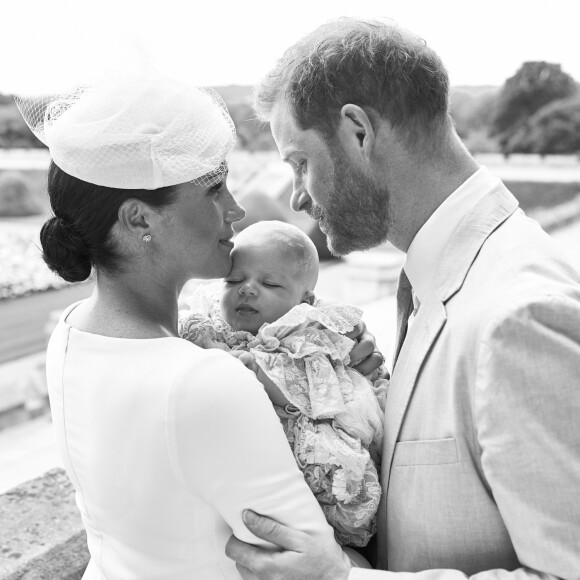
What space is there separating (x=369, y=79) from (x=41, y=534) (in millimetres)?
1394

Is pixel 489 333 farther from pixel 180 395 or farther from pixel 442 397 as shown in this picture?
pixel 180 395

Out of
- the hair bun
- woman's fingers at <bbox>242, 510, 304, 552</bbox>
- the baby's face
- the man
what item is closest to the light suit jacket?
the man

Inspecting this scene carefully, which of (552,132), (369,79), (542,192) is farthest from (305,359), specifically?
(552,132)

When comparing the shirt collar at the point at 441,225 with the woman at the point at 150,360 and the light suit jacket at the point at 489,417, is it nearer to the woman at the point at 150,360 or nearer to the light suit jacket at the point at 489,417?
the light suit jacket at the point at 489,417

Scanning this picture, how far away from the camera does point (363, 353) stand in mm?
1563

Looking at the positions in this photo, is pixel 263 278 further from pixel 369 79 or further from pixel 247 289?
pixel 369 79

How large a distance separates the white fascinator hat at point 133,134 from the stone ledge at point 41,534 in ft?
3.41

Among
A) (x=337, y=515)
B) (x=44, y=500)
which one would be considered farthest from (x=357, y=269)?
(x=337, y=515)

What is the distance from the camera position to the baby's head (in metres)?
1.58

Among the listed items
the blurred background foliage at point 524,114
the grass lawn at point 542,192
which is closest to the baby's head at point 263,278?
the blurred background foliage at point 524,114

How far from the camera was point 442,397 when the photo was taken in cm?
121

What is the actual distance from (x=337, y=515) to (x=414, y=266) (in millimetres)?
505

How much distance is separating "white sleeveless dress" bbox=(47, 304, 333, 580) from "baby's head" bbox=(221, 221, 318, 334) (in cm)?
39

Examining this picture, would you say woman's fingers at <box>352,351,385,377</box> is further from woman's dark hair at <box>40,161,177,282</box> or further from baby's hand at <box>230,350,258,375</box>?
woman's dark hair at <box>40,161,177,282</box>
